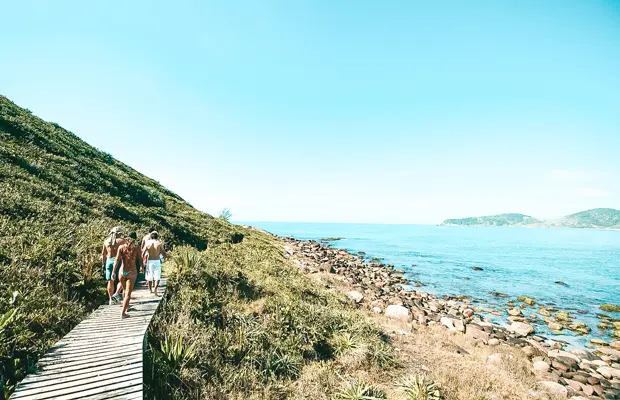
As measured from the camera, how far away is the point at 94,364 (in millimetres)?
5395

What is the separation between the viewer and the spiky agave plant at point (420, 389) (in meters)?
7.58

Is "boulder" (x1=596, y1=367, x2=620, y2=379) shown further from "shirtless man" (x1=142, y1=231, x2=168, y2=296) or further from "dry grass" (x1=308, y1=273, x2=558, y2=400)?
"shirtless man" (x1=142, y1=231, x2=168, y2=296)

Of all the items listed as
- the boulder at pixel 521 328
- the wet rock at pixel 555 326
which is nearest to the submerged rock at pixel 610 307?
the wet rock at pixel 555 326

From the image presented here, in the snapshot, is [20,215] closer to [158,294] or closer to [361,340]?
[158,294]

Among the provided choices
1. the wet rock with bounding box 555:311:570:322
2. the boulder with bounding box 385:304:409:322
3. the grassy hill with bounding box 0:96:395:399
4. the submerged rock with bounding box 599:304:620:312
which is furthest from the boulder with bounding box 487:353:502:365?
the submerged rock with bounding box 599:304:620:312

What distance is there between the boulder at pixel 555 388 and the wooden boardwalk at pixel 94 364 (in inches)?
506

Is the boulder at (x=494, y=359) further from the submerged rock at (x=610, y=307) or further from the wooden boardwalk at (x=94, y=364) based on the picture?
the submerged rock at (x=610, y=307)

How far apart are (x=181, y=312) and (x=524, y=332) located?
744 inches

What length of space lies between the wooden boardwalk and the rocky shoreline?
12955 millimetres

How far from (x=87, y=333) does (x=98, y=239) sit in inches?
224

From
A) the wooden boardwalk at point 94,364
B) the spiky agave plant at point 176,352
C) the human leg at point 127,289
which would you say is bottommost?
the spiky agave plant at point 176,352

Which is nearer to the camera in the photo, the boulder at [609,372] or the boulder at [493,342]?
the boulder at [609,372]

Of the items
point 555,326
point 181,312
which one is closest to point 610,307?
point 555,326

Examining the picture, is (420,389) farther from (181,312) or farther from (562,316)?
(562,316)
